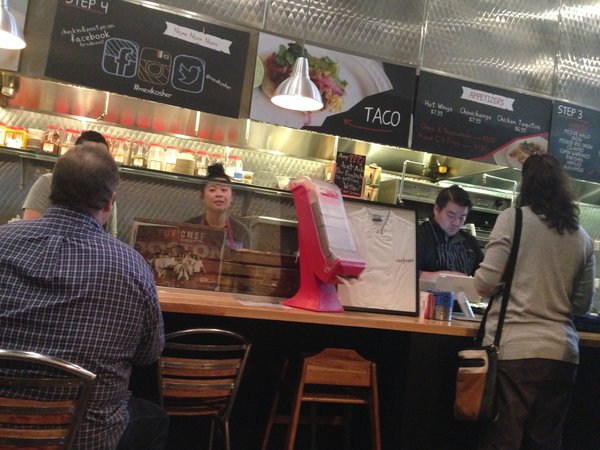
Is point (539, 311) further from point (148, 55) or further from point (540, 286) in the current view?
point (148, 55)

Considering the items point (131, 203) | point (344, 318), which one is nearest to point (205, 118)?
point (131, 203)

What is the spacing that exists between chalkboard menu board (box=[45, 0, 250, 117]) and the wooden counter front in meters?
1.94

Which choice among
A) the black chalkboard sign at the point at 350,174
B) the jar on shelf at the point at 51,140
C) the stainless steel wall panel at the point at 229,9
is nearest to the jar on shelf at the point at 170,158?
the jar on shelf at the point at 51,140

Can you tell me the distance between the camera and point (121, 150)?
5.02 metres

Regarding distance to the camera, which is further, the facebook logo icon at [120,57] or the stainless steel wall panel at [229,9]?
the stainless steel wall panel at [229,9]

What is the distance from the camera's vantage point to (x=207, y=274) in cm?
272

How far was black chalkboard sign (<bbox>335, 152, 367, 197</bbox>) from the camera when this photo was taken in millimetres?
3062

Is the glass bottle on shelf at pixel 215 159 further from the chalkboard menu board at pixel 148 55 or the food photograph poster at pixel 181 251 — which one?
the food photograph poster at pixel 181 251

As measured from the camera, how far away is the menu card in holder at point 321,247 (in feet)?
8.02

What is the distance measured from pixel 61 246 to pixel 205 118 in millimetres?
3842

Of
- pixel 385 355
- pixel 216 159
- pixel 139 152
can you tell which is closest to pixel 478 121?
pixel 216 159

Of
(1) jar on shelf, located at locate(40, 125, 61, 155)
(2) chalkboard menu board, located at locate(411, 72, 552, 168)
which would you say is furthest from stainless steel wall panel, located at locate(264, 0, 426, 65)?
(1) jar on shelf, located at locate(40, 125, 61, 155)

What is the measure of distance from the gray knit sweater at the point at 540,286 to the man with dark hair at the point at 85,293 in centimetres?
134

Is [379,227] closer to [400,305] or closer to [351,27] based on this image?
[400,305]
